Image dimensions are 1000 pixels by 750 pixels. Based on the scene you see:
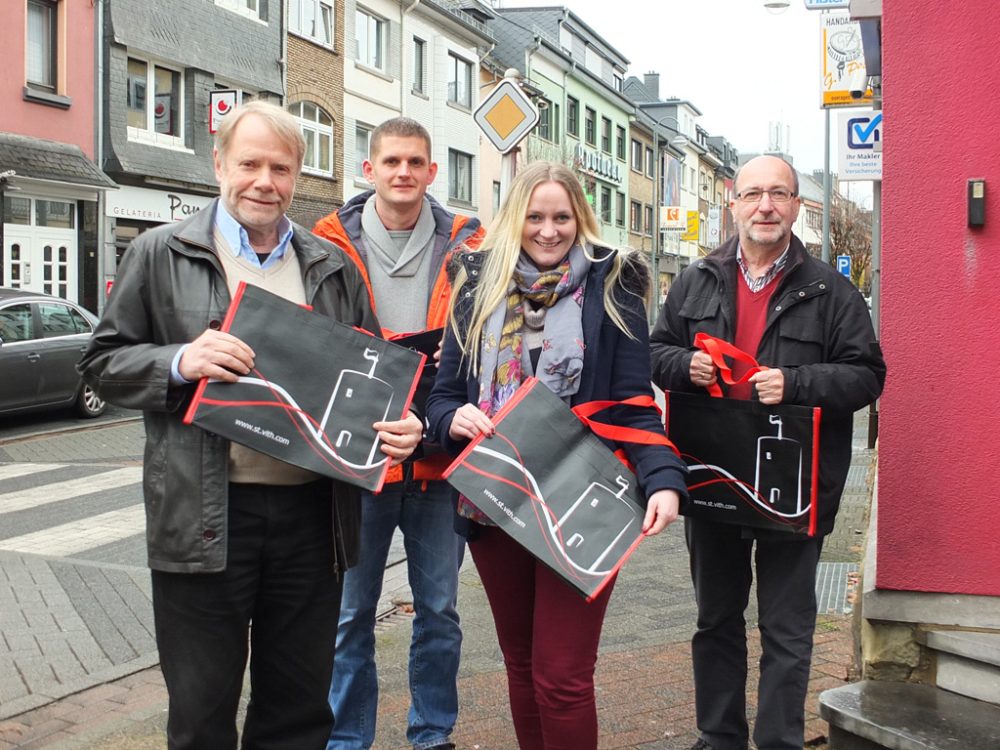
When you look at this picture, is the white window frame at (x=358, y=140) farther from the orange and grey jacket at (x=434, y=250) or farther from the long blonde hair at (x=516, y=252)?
the long blonde hair at (x=516, y=252)

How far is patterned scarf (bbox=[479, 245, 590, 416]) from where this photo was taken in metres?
3.13

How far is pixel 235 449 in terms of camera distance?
284cm

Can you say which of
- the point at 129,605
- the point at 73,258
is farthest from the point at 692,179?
the point at 129,605

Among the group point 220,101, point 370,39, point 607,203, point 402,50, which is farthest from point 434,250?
point 607,203

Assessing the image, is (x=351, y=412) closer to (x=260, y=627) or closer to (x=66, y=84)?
(x=260, y=627)

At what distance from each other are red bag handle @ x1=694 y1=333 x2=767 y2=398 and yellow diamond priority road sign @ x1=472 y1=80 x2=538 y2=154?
6996mm

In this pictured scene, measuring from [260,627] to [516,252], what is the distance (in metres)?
1.29

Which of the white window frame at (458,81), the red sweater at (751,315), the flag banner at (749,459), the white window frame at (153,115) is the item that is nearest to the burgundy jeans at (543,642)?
the flag banner at (749,459)

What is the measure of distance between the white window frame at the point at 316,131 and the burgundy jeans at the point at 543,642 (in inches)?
931

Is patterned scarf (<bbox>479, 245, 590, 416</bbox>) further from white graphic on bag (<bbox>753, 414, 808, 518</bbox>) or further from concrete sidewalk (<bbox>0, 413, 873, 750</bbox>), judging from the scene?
concrete sidewalk (<bbox>0, 413, 873, 750</bbox>)

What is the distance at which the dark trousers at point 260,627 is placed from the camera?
282 centimetres

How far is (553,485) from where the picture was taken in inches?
120

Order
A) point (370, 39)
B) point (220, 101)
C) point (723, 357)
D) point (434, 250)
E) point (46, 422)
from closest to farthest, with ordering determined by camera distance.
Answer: point (723, 357)
point (434, 250)
point (46, 422)
point (220, 101)
point (370, 39)

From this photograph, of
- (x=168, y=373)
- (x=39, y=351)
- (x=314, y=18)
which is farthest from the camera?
(x=314, y=18)
